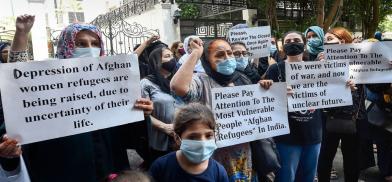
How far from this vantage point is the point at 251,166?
8.50 ft

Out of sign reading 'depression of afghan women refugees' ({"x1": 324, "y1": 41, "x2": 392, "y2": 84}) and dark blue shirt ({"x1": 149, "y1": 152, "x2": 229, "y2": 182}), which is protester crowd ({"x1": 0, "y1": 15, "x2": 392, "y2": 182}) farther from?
sign reading 'depression of afghan women refugees' ({"x1": 324, "y1": 41, "x2": 392, "y2": 84})

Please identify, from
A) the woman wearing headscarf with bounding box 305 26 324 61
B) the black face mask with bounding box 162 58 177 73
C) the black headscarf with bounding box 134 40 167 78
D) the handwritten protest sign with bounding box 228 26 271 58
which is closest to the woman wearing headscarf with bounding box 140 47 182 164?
the black face mask with bounding box 162 58 177 73

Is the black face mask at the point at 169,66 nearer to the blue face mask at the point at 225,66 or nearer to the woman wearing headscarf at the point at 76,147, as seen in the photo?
the blue face mask at the point at 225,66

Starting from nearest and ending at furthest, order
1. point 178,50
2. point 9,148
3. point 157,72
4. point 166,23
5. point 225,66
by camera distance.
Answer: point 9,148 → point 225,66 → point 157,72 → point 178,50 → point 166,23

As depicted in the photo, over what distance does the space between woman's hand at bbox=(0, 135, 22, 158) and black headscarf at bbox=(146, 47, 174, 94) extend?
1.56 metres

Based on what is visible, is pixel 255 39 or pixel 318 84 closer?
pixel 318 84

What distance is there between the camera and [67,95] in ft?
6.16

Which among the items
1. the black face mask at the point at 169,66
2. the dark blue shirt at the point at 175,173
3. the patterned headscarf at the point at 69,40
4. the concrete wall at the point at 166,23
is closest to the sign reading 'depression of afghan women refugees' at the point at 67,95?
the patterned headscarf at the point at 69,40

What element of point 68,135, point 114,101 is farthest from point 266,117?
point 68,135

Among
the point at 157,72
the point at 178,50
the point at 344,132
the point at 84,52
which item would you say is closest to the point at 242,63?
the point at 157,72

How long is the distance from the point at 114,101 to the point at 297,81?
5.10 feet

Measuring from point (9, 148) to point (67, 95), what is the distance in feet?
1.27

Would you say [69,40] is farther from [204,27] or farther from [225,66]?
[204,27]

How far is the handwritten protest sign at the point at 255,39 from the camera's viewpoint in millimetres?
4680
